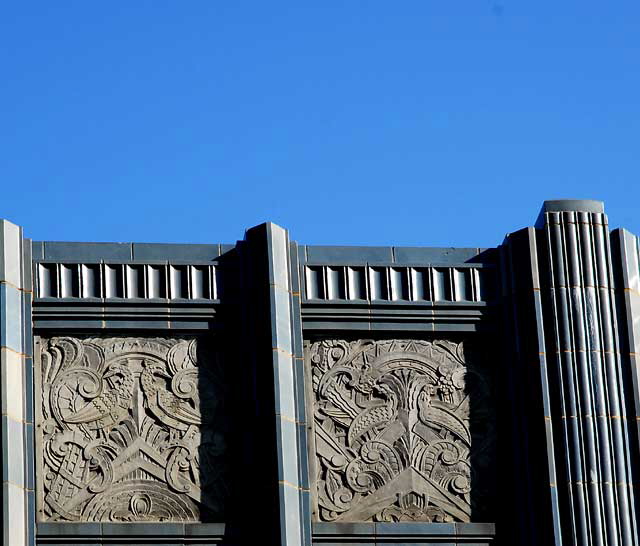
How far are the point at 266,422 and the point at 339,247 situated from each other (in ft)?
9.46

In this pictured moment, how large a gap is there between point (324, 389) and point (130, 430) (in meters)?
2.67

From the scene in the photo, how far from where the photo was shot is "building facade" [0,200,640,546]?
2605 cm

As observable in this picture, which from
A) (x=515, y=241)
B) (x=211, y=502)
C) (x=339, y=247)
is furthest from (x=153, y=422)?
(x=515, y=241)

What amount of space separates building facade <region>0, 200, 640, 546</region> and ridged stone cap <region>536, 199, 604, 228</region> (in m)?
0.03

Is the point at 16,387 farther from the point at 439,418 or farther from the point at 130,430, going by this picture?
the point at 439,418

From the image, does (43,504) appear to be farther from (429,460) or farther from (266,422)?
(429,460)

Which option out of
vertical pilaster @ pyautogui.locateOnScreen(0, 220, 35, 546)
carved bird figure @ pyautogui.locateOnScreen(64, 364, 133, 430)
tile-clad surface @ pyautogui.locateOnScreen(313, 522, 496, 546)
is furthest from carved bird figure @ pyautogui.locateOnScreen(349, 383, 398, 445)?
vertical pilaster @ pyautogui.locateOnScreen(0, 220, 35, 546)

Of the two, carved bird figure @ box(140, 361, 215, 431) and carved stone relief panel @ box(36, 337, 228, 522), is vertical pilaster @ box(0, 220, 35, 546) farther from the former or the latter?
carved bird figure @ box(140, 361, 215, 431)

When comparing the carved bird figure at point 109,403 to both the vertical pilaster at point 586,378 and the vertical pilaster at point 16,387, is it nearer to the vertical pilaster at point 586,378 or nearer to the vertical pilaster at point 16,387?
the vertical pilaster at point 16,387

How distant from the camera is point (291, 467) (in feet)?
85.1

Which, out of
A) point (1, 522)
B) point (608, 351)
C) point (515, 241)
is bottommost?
point (1, 522)

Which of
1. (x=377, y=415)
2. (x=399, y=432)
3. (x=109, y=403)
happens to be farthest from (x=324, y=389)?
(x=109, y=403)

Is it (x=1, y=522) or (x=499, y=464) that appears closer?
(x=1, y=522)

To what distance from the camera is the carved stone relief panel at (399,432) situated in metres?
26.6
